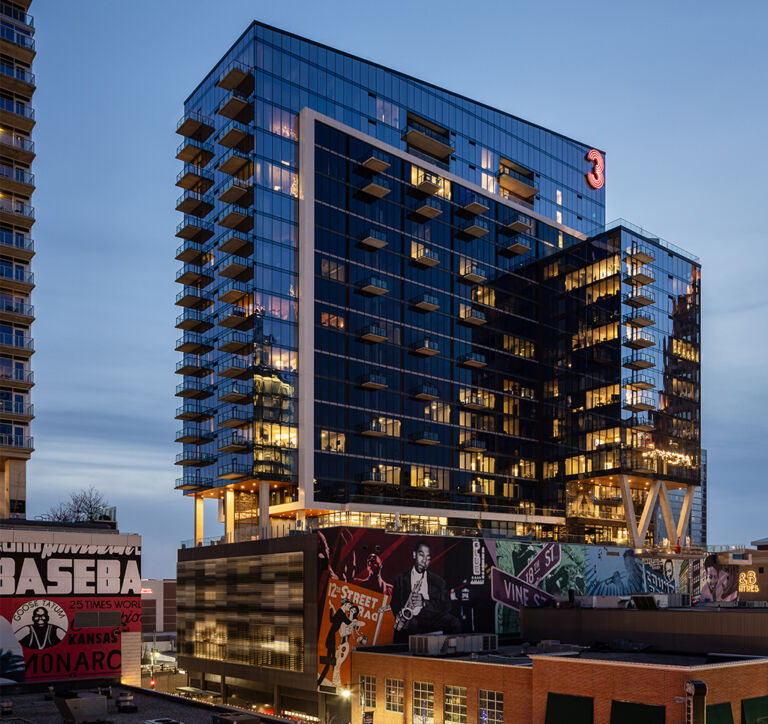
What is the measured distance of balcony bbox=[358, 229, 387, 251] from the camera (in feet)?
323

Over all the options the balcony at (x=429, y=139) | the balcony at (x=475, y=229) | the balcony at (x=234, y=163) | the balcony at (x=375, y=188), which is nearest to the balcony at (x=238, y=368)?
the balcony at (x=234, y=163)

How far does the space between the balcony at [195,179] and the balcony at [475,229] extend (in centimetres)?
3207

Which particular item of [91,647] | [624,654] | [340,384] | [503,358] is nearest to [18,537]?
[91,647]

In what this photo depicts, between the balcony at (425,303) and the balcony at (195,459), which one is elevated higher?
the balcony at (425,303)

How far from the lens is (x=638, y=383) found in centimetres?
11056

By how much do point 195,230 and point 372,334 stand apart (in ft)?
82.5

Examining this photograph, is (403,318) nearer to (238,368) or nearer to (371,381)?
(371,381)

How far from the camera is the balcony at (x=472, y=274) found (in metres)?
111

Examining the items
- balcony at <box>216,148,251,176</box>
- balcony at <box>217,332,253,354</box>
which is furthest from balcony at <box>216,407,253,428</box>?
balcony at <box>216,148,251,176</box>

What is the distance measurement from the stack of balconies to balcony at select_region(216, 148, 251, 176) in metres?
0.11

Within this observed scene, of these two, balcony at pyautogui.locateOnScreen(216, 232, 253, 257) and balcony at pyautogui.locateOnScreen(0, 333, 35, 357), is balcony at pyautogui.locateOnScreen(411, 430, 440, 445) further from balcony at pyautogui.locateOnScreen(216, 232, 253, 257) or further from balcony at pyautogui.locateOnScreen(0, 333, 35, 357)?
balcony at pyautogui.locateOnScreen(0, 333, 35, 357)

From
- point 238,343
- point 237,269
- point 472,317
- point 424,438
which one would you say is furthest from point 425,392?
point 237,269

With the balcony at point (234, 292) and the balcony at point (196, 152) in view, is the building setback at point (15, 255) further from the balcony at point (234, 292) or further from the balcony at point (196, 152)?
the balcony at point (196, 152)

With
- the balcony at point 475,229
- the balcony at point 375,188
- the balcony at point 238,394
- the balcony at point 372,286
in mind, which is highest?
the balcony at point 375,188
